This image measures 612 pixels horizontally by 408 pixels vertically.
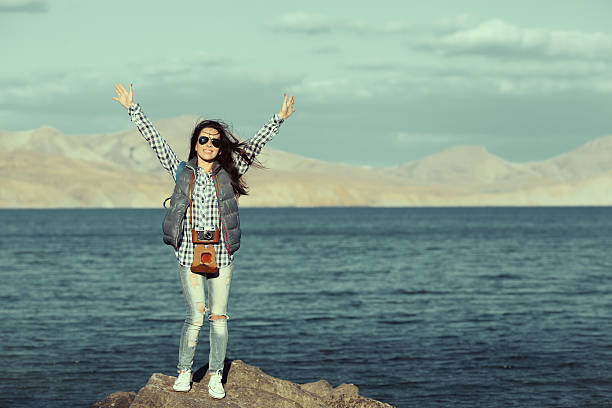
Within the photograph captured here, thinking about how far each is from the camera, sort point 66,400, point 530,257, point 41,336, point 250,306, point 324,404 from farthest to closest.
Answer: point 530,257 < point 250,306 < point 41,336 < point 66,400 < point 324,404

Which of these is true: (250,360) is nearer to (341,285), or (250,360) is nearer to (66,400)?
(66,400)

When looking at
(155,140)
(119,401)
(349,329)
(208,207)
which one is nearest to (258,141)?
(208,207)

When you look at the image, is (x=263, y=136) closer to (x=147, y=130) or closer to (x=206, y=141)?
(x=206, y=141)

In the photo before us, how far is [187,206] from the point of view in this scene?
28.6ft

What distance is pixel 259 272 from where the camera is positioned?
44.0 metres

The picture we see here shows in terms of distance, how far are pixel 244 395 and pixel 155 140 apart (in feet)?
10.4

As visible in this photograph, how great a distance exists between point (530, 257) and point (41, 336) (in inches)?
1596

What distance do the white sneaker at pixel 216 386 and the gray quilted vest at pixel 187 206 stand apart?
1498 millimetres

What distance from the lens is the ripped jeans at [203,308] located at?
891 centimetres

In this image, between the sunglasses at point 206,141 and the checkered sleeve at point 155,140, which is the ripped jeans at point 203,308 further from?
the sunglasses at point 206,141

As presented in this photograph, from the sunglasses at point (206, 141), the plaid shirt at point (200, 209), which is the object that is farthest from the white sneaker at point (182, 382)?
the sunglasses at point (206, 141)

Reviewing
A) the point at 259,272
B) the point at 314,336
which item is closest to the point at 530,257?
the point at 259,272

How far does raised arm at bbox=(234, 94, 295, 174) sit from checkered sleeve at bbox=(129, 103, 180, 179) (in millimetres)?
710

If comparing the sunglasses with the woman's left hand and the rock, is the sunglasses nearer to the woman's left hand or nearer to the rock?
the woman's left hand
